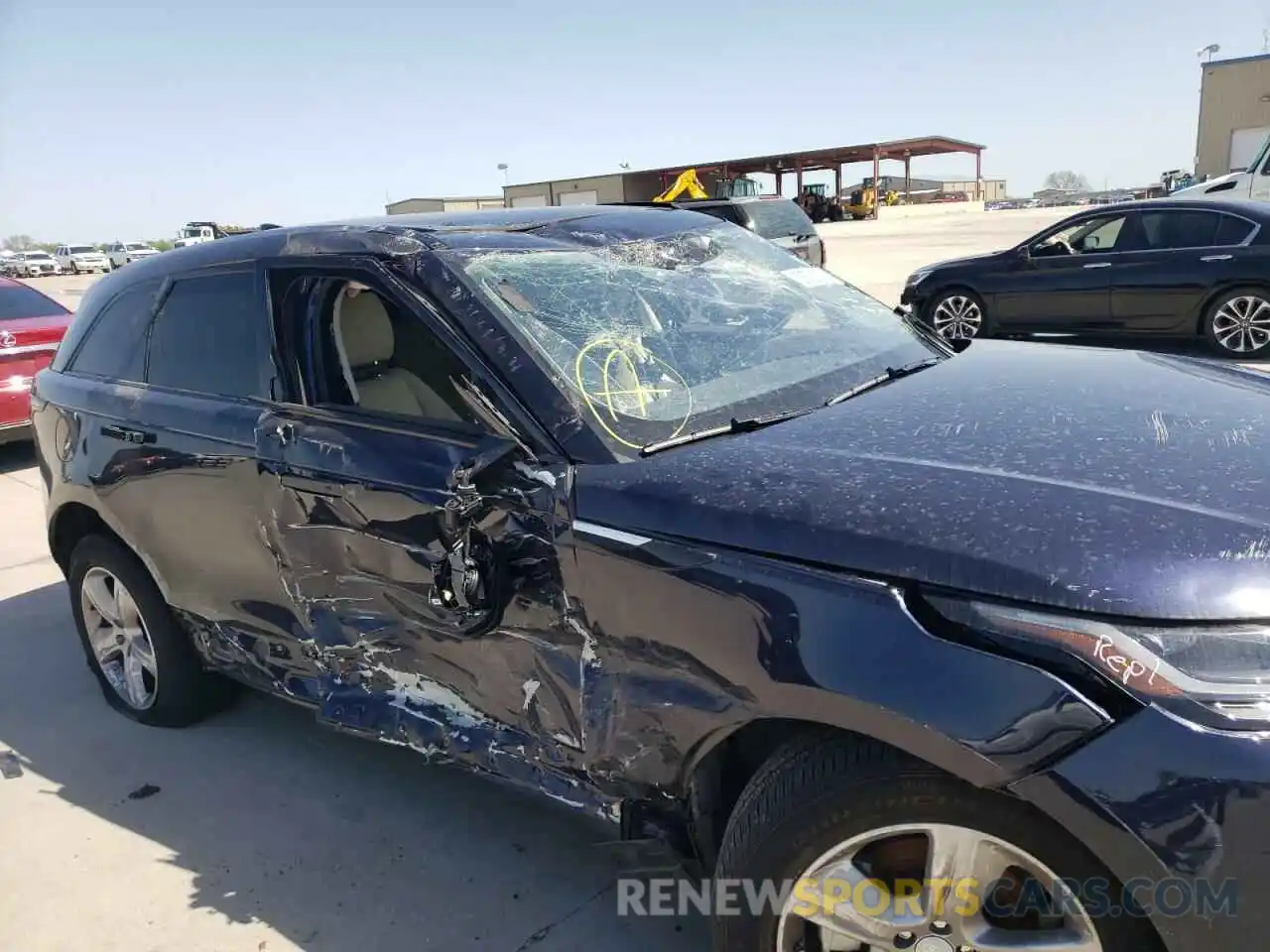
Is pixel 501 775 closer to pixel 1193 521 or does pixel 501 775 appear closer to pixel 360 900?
pixel 360 900

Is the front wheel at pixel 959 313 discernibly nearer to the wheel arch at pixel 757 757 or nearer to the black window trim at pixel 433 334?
the black window trim at pixel 433 334

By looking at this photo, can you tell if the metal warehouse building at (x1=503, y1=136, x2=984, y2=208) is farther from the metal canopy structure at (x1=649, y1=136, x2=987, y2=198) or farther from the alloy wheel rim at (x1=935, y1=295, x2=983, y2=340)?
the alloy wheel rim at (x1=935, y1=295, x2=983, y2=340)

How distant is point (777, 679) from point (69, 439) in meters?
3.21

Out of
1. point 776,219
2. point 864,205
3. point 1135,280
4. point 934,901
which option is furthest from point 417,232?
point 864,205

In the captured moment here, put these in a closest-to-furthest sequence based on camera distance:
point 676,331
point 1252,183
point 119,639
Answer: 1. point 676,331
2. point 119,639
3. point 1252,183

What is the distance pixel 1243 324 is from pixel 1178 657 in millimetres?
8821

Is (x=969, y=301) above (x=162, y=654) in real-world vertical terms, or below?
above

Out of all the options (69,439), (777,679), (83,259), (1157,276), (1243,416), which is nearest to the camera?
(777,679)

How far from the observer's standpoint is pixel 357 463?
2553 millimetres

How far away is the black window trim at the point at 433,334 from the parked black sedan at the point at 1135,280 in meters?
8.75

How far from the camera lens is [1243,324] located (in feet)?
28.9

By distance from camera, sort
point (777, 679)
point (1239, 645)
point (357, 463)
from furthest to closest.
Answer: point (357, 463) → point (777, 679) → point (1239, 645)

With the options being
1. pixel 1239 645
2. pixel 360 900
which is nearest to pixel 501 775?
pixel 360 900

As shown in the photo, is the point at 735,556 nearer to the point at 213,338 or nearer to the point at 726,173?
the point at 213,338
